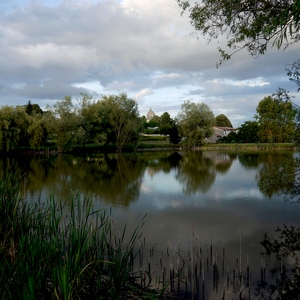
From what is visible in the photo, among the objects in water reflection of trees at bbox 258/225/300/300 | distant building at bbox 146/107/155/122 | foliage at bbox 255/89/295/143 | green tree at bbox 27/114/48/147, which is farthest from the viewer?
distant building at bbox 146/107/155/122

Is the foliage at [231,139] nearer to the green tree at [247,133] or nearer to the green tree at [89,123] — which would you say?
the green tree at [247,133]

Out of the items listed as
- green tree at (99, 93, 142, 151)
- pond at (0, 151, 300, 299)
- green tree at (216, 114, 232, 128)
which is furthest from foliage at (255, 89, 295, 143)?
green tree at (216, 114, 232, 128)

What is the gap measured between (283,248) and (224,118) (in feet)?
335

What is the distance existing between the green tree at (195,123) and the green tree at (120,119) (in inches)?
406

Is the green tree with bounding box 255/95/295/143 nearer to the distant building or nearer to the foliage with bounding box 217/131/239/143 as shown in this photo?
the foliage with bounding box 217/131/239/143

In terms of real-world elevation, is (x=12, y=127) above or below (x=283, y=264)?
above

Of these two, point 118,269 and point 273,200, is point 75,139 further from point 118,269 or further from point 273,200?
point 118,269

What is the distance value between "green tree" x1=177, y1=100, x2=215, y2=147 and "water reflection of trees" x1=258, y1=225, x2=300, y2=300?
5035 cm

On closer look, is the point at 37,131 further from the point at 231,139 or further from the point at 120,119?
the point at 231,139

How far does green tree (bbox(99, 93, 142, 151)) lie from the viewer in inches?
2090

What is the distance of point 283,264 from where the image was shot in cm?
656

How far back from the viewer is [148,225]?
975 centimetres

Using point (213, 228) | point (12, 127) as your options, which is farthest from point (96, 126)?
point (213, 228)

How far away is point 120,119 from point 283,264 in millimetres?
47751
